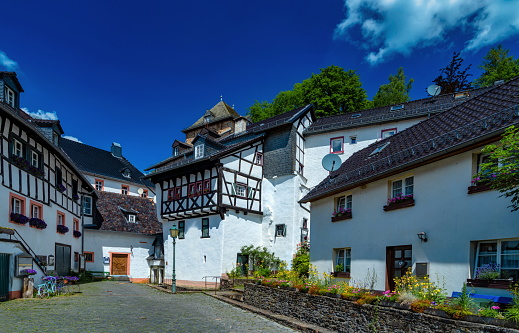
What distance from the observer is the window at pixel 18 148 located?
684 inches

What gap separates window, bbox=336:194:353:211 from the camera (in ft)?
48.0

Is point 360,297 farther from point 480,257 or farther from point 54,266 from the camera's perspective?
point 54,266

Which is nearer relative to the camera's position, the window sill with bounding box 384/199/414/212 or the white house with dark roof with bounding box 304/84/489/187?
the window sill with bounding box 384/199/414/212

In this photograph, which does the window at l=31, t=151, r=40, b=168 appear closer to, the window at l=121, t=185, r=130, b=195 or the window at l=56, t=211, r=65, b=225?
the window at l=56, t=211, r=65, b=225

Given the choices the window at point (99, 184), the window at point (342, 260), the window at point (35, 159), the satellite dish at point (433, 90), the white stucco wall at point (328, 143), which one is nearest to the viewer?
the window at point (342, 260)

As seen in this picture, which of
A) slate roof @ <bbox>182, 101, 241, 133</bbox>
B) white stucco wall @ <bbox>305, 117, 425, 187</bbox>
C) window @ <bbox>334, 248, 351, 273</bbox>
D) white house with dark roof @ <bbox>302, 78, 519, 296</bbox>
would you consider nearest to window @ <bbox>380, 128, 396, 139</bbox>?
white stucco wall @ <bbox>305, 117, 425, 187</bbox>

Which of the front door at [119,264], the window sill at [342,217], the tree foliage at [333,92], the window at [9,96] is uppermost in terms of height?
the tree foliage at [333,92]

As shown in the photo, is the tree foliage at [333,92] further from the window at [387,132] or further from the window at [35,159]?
the window at [35,159]

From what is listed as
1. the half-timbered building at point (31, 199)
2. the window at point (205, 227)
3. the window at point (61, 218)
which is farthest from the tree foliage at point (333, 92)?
the window at point (61, 218)

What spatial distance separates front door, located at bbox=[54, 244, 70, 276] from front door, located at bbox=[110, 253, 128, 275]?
22.3 feet

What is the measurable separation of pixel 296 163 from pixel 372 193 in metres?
15.3

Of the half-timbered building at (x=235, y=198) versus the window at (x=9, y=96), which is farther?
the half-timbered building at (x=235, y=198)

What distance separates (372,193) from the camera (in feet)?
43.2

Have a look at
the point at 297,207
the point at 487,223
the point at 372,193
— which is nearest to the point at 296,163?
the point at 297,207
